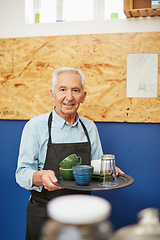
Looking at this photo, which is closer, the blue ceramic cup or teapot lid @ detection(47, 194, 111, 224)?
teapot lid @ detection(47, 194, 111, 224)

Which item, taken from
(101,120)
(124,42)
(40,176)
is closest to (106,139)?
(101,120)

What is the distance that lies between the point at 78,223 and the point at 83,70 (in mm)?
2044

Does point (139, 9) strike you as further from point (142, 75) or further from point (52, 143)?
point (52, 143)

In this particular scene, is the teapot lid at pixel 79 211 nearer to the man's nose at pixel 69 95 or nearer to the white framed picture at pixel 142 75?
the man's nose at pixel 69 95

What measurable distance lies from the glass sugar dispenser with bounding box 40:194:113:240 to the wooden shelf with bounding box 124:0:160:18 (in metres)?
1.89

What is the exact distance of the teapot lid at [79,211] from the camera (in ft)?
1.32

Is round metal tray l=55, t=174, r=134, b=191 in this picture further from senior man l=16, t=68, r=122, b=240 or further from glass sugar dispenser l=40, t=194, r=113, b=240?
glass sugar dispenser l=40, t=194, r=113, b=240

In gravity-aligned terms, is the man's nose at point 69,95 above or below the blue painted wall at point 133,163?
above

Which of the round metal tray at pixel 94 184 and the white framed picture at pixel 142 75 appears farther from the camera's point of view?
the white framed picture at pixel 142 75

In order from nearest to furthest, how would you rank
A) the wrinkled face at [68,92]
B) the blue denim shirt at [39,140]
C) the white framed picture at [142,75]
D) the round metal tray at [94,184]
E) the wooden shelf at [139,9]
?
the round metal tray at [94,184] < the blue denim shirt at [39,140] < the wrinkled face at [68,92] < the wooden shelf at [139,9] < the white framed picture at [142,75]

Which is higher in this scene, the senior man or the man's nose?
the man's nose

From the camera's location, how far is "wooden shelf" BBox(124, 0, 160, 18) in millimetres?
2035

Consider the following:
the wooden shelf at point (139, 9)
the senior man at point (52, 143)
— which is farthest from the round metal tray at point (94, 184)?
the wooden shelf at point (139, 9)

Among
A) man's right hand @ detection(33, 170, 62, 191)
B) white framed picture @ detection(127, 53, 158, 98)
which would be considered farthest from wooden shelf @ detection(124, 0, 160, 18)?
man's right hand @ detection(33, 170, 62, 191)
